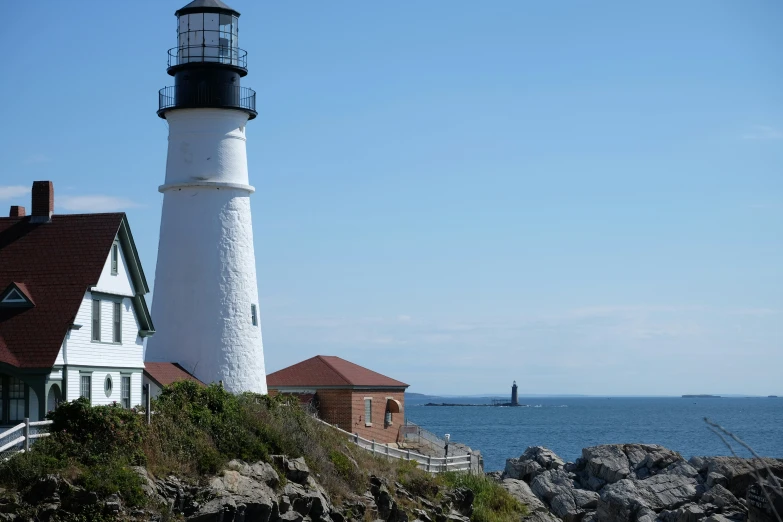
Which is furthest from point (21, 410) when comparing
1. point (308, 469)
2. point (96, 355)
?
point (308, 469)

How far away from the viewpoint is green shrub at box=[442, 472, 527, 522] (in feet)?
99.6

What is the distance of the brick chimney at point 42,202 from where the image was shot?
28.0 metres

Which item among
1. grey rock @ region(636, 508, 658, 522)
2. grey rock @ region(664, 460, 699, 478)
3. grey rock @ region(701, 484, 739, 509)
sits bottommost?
grey rock @ region(636, 508, 658, 522)

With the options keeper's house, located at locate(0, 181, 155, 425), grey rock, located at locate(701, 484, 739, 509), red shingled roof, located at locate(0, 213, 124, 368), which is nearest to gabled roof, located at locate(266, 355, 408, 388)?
keeper's house, located at locate(0, 181, 155, 425)

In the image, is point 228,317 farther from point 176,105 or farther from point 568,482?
point 568,482

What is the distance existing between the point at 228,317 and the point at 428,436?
12773 millimetres

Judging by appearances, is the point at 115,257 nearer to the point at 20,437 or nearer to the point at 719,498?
the point at 20,437

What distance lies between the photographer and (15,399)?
25.0 meters

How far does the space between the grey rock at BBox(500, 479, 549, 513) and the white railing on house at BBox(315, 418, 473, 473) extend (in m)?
1.49

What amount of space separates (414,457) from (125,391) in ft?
32.2

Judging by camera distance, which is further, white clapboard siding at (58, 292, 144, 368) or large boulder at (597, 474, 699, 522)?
large boulder at (597, 474, 699, 522)

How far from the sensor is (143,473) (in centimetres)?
2175

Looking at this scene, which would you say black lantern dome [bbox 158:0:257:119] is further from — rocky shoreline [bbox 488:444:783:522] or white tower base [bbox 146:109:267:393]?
rocky shoreline [bbox 488:444:783:522]

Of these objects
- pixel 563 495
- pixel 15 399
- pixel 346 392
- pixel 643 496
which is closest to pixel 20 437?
pixel 15 399
